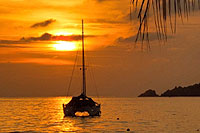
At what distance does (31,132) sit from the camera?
61688 mm

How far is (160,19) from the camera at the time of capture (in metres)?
2.26

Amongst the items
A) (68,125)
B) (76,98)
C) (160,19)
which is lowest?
(68,125)

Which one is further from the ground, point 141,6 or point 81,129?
point 141,6

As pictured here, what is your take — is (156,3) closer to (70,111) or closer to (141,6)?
(141,6)

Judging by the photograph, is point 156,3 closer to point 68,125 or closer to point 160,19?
point 160,19

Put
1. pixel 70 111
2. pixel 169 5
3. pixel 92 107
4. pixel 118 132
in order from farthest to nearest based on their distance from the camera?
pixel 70 111 → pixel 92 107 → pixel 118 132 → pixel 169 5

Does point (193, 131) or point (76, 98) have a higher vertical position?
point (76, 98)

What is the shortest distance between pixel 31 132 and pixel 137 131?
599 inches

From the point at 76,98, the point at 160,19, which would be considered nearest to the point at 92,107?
the point at 76,98

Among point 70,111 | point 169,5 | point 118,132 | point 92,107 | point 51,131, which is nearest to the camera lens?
point 169,5

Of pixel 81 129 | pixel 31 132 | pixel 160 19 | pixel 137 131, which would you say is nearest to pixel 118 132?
pixel 137 131

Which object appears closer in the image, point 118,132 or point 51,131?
point 118,132

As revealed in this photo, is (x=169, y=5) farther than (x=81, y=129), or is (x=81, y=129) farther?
(x=81, y=129)

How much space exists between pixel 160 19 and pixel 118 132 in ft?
187
